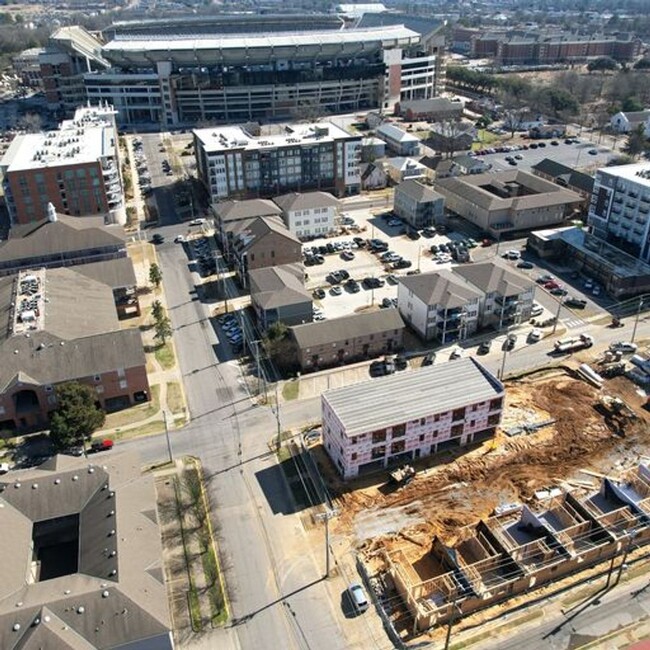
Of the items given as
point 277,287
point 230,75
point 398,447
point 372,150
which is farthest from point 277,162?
point 230,75

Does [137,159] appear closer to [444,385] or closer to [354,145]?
[354,145]

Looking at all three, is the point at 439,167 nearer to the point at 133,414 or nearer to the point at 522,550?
the point at 133,414

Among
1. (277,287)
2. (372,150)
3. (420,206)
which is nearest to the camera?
(277,287)

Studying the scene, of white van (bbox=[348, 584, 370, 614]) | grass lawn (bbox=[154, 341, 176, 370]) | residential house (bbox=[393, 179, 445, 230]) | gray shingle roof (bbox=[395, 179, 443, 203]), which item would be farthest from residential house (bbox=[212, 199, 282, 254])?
white van (bbox=[348, 584, 370, 614])

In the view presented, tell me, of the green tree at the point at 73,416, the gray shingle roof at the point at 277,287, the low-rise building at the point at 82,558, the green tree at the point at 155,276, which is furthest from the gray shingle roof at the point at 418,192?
the low-rise building at the point at 82,558

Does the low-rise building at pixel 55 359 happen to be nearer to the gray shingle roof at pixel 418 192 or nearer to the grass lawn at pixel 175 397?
the grass lawn at pixel 175 397

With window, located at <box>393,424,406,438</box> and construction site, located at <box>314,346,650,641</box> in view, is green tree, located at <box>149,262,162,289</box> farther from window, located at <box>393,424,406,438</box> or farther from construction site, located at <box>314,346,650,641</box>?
window, located at <box>393,424,406,438</box>

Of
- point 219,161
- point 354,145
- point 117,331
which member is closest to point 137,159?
point 219,161
